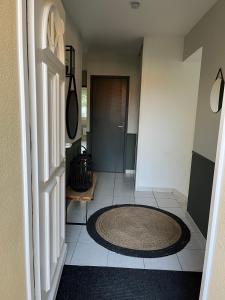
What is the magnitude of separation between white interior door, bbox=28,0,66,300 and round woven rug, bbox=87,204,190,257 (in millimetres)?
782

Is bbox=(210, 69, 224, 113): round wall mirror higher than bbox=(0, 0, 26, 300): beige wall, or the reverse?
bbox=(210, 69, 224, 113): round wall mirror

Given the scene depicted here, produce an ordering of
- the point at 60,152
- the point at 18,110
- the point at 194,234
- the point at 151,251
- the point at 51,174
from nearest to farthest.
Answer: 1. the point at 18,110
2. the point at 51,174
3. the point at 60,152
4. the point at 151,251
5. the point at 194,234

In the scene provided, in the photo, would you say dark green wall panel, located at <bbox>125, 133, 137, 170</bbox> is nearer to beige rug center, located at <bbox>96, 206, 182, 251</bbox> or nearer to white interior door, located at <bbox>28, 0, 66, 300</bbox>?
beige rug center, located at <bbox>96, 206, 182, 251</bbox>

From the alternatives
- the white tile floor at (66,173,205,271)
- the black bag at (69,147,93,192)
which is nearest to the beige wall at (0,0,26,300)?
the white tile floor at (66,173,205,271)

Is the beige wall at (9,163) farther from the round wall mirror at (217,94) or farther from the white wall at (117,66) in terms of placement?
the white wall at (117,66)

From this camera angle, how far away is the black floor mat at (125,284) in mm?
1717

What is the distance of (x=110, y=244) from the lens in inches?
92.8

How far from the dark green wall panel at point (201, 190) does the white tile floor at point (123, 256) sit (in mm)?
151

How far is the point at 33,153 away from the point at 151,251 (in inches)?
67.2

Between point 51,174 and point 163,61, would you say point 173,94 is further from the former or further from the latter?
point 51,174

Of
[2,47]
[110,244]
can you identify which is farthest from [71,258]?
[2,47]

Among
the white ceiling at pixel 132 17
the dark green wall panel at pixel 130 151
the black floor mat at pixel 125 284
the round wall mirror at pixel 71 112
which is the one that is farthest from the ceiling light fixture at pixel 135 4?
the dark green wall panel at pixel 130 151

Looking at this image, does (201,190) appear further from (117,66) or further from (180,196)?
(117,66)

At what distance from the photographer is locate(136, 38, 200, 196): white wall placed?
3.54m
